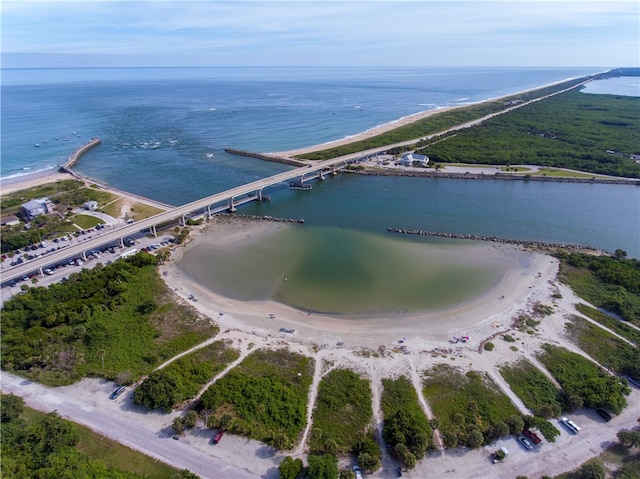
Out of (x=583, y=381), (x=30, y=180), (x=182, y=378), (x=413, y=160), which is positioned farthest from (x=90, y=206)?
(x=583, y=381)

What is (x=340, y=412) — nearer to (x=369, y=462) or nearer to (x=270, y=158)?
(x=369, y=462)

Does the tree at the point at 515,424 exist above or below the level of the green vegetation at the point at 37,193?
below

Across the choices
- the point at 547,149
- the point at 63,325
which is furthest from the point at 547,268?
the point at 547,149

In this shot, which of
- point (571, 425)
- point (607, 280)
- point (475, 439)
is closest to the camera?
point (475, 439)

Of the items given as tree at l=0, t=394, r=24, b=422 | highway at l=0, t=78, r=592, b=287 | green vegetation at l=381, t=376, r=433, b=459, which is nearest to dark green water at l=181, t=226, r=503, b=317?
highway at l=0, t=78, r=592, b=287

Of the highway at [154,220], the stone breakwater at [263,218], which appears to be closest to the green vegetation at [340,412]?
the stone breakwater at [263,218]

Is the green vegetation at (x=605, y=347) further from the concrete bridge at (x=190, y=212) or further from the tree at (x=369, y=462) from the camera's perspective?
the concrete bridge at (x=190, y=212)
